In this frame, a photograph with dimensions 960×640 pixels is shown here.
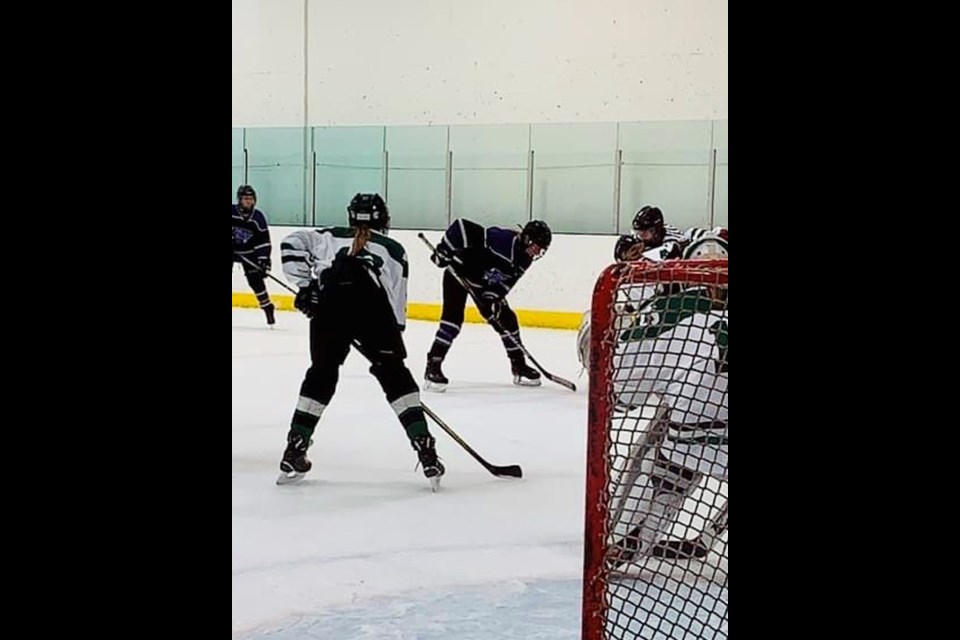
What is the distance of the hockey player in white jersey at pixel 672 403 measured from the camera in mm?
1989

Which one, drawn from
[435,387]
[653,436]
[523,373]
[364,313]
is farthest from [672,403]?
[523,373]

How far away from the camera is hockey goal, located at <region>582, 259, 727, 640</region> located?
1904mm

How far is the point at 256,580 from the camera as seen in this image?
9.78 ft

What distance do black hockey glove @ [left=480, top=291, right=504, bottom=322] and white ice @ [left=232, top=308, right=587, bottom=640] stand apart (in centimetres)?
38

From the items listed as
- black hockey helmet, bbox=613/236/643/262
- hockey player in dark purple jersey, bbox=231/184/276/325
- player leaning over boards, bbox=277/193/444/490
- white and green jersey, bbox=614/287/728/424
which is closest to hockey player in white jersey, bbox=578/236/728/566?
white and green jersey, bbox=614/287/728/424

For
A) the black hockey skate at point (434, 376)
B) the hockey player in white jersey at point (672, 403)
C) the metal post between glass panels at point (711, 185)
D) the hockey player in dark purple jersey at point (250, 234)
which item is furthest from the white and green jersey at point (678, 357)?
the metal post between glass panels at point (711, 185)

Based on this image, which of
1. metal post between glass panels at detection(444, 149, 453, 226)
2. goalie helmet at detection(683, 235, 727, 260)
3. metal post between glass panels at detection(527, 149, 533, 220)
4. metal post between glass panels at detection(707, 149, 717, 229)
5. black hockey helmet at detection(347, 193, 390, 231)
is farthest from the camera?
metal post between glass panels at detection(444, 149, 453, 226)

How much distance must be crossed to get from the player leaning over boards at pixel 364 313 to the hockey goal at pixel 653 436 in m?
1.69

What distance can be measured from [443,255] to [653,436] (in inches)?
160

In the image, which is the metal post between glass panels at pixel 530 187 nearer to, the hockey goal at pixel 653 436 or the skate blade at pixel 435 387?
the skate blade at pixel 435 387

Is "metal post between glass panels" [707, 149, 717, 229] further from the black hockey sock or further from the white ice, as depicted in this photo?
the black hockey sock

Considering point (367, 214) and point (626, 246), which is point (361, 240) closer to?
point (367, 214)
